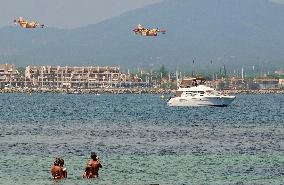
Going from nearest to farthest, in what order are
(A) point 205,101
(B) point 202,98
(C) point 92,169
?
(C) point 92,169
(B) point 202,98
(A) point 205,101

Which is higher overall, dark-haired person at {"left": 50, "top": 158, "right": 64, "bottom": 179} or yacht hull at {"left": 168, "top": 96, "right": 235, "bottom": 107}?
dark-haired person at {"left": 50, "top": 158, "right": 64, "bottom": 179}

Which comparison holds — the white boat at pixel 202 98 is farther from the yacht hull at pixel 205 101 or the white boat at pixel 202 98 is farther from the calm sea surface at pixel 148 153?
the calm sea surface at pixel 148 153

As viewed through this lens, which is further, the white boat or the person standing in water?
the white boat

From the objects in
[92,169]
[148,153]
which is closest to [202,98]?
[148,153]

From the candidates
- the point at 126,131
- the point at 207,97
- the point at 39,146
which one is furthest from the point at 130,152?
the point at 207,97

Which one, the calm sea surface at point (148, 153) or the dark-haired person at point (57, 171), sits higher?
the dark-haired person at point (57, 171)

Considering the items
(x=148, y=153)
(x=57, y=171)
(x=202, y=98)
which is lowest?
(x=148, y=153)

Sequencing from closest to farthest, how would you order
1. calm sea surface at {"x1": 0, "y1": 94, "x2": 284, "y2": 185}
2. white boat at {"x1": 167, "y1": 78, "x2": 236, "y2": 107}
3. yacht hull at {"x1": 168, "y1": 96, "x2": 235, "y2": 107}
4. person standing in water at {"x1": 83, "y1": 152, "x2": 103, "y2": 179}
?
person standing in water at {"x1": 83, "y1": 152, "x2": 103, "y2": 179} < calm sea surface at {"x1": 0, "y1": 94, "x2": 284, "y2": 185} < yacht hull at {"x1": 168, "y1": 96, "x2": 235, "y2": 107} < white boat at {"x1": 167, "y1": 78, "x2": 236, "y2": 107}

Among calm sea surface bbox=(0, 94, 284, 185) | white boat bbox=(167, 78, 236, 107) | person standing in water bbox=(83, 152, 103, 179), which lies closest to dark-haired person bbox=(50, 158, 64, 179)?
calm sea surface bbox=(0, 94, 284, 185)


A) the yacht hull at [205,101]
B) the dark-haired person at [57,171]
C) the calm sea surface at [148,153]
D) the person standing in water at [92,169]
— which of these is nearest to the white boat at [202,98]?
the yacht hull at [205,101]

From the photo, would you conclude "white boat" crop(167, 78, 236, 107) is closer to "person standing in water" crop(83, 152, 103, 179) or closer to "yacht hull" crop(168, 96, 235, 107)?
"yacht hull" crop(168, 96, 235, 107)

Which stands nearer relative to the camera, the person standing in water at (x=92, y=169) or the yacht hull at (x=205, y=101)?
the person standing in water at (x=92, y=169)

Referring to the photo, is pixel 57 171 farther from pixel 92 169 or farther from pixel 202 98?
pixel 202 98

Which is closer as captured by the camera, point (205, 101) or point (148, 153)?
point (148, 153)
